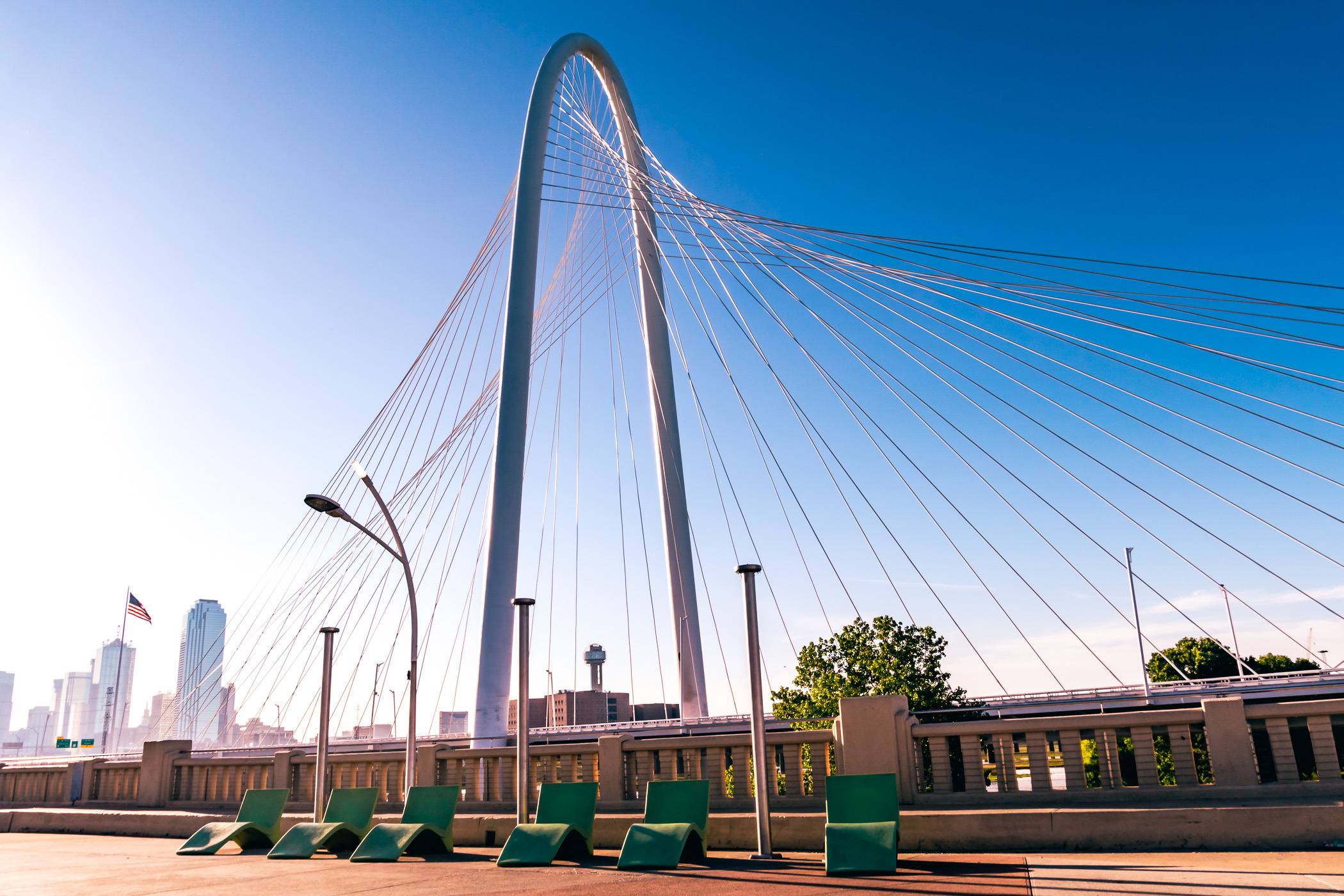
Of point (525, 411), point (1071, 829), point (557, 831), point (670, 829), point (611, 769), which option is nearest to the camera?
point (1071, 829)

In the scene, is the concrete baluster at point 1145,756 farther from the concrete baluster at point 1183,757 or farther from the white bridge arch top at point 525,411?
the white bridge arch top at point 525,411

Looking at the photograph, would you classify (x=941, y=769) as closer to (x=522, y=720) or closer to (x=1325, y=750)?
(x=1325, y=750)

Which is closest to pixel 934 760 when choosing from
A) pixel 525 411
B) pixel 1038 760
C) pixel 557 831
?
pixel 1038 760

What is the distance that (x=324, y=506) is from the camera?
1678cm

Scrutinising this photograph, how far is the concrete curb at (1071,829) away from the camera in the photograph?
327 inches

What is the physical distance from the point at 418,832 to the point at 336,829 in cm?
175

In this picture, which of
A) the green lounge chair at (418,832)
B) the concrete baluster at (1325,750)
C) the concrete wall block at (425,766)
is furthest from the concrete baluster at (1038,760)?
the concrete wall block at (425,766)

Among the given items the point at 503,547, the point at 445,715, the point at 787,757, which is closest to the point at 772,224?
the point at 503,547

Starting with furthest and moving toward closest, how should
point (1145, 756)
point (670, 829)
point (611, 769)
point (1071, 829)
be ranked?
point (611, 769)
point (670, 829)
point (1145, 756)
point (1071, 829)

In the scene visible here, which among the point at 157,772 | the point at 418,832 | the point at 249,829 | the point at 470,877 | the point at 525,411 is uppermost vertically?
the point at 525,411

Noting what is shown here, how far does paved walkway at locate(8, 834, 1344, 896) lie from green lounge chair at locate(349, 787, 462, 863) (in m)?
0.29

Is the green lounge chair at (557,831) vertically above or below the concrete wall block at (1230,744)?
below

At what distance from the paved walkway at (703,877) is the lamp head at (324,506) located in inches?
239

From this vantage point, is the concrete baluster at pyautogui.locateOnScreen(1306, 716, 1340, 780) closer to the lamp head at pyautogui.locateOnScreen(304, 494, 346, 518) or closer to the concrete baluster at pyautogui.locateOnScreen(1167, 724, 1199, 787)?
the concrete baluster at pyautogui.locateOnScreen(1167, 724, 1199, 787)
